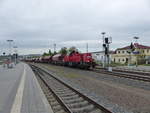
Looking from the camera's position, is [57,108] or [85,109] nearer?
[85,109]

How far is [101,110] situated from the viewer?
9.09 meters

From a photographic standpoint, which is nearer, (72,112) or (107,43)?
(72,112)

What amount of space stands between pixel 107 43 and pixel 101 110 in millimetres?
33425

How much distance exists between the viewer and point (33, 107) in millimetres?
10367

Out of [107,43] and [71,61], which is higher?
[107,43]

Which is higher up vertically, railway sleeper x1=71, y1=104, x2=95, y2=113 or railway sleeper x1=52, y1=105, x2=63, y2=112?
railway sleeper x1=71, y1=104, x2=95, y2=113

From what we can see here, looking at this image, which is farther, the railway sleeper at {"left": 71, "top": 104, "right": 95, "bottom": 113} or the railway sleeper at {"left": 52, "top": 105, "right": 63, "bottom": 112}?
the railway sleeper at {"left": 52, "top": 105, "right": 63, "bottom": 112}

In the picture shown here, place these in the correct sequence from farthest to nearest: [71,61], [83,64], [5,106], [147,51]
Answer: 1. [147,51]
2. [71,61]
3. [83,64]
4. [5,106]

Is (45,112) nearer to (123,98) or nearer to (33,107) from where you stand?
(33,107)

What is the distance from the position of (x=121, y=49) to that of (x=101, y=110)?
4308 inches

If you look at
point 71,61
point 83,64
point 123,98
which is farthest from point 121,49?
point 123,98

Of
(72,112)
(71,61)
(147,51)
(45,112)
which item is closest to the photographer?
(72,112)

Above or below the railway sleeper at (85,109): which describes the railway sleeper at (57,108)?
below

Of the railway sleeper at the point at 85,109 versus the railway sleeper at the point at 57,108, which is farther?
the railway sleeper at the point at 57,108
